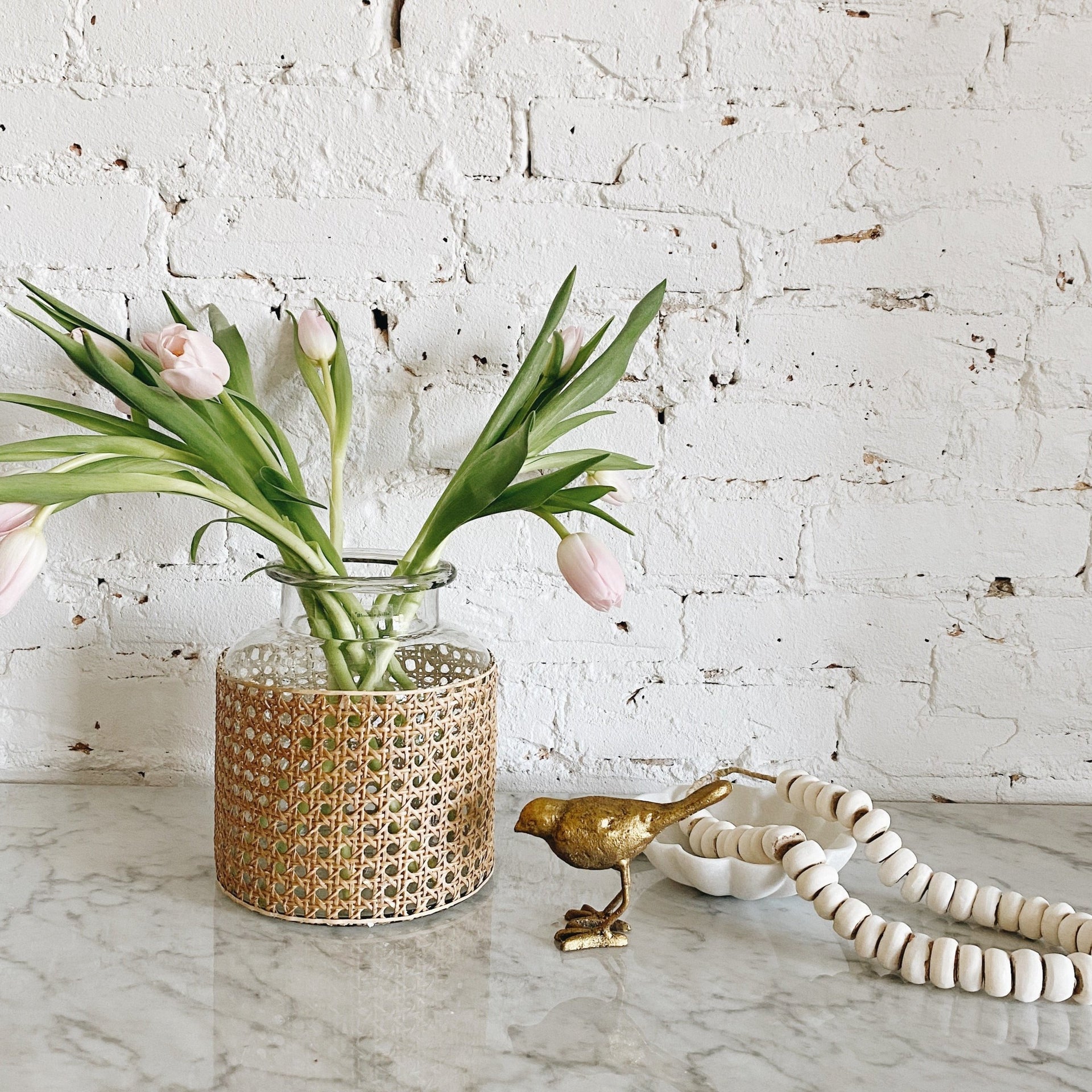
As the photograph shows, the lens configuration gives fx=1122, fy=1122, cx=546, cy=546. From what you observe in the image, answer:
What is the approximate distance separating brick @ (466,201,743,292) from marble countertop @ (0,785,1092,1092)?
1.67 feet

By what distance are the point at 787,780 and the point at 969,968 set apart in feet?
0.69

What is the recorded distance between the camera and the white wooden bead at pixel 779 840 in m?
0.81

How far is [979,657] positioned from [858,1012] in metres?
0.45

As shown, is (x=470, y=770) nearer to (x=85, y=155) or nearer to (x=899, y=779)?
(x=899, y=779)

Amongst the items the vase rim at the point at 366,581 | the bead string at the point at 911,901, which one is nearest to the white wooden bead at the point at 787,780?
the bead string at the point at 911,901

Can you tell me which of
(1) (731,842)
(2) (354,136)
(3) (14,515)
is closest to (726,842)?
(1) (731,842)

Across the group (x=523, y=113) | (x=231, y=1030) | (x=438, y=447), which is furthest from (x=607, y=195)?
(x=231, y=1030)

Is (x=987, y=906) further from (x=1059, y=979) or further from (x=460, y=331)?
(x=460, y=331)

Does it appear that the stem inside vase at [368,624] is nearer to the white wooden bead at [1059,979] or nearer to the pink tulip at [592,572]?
the pink tulip at [592,572]

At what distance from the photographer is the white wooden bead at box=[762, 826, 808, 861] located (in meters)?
0.81

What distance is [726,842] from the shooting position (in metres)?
0.87

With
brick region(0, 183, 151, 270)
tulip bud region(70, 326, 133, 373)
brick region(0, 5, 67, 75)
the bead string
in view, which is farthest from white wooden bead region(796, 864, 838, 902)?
brick region(0, 5, 67, 75)

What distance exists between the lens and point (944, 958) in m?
0.75

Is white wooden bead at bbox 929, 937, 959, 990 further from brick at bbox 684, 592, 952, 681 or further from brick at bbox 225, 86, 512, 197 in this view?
brick at bbox 225, 86, 512, 197
